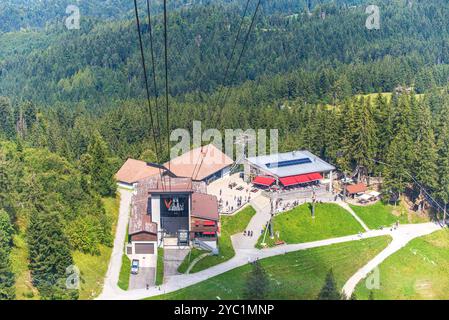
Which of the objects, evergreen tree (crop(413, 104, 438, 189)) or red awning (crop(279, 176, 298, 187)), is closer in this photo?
evergreen tree (crop(413, 104, 438, 189))

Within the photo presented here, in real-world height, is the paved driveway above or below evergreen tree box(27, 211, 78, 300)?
below

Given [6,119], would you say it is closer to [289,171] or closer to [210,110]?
[210,110]

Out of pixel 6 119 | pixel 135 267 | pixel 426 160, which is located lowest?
pixel 135 267

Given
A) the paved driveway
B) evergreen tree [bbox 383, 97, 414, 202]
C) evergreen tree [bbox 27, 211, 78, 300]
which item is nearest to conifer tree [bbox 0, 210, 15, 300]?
evergreen tree [bbox 27, 211, 78, 300]

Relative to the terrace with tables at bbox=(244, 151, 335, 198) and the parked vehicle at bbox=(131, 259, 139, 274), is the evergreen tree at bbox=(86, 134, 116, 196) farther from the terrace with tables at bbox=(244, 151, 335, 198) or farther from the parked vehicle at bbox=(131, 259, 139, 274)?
the terrace with tables at bbox=(244, 151, 335, 198)

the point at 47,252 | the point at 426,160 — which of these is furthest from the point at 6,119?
the point at 426,160

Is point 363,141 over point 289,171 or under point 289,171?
over
